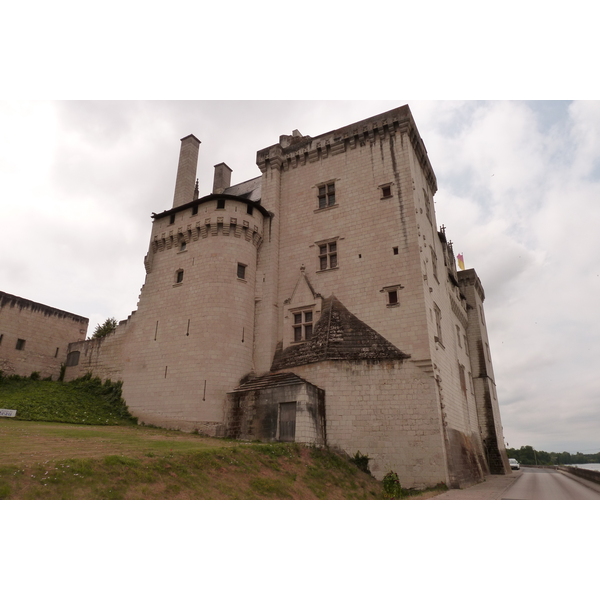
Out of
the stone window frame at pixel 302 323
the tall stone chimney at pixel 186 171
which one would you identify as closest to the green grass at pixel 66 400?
the stone window frame at pixel 302 323

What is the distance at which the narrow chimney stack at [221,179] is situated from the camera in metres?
30.9

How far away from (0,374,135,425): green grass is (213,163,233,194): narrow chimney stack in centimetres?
1555

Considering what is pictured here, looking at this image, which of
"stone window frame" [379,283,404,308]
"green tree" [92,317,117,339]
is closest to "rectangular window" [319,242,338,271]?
"stone window frame" [379,283,404,308]

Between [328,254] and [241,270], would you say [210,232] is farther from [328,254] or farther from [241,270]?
[328,254]

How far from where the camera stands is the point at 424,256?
21547mm

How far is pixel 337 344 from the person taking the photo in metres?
20.2

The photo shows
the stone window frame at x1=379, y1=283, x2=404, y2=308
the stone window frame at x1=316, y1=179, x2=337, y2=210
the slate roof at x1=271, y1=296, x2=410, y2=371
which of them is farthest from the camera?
the stone window frame at x1=316, y1=179, x2=337, y2=210

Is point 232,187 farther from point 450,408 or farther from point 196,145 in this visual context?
point 450,408

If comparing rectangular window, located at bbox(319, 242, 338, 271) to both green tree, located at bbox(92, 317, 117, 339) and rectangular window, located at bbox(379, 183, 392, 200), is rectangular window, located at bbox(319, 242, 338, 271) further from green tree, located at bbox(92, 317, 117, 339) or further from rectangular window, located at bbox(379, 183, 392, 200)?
green tree, located at bbox(92, 317, 117, 339)

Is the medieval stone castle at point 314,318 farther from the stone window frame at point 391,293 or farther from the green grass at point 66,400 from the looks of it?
the green grass at point 66,400

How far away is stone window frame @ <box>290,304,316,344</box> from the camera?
71.9 feet

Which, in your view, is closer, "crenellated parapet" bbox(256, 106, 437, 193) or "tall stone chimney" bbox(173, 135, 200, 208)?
"crenellated parapet" bbox(256, 106, 437, 193)

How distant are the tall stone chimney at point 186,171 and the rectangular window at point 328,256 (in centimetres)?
1092

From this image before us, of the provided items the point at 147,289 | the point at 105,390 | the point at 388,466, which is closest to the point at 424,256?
the point at 388,466
